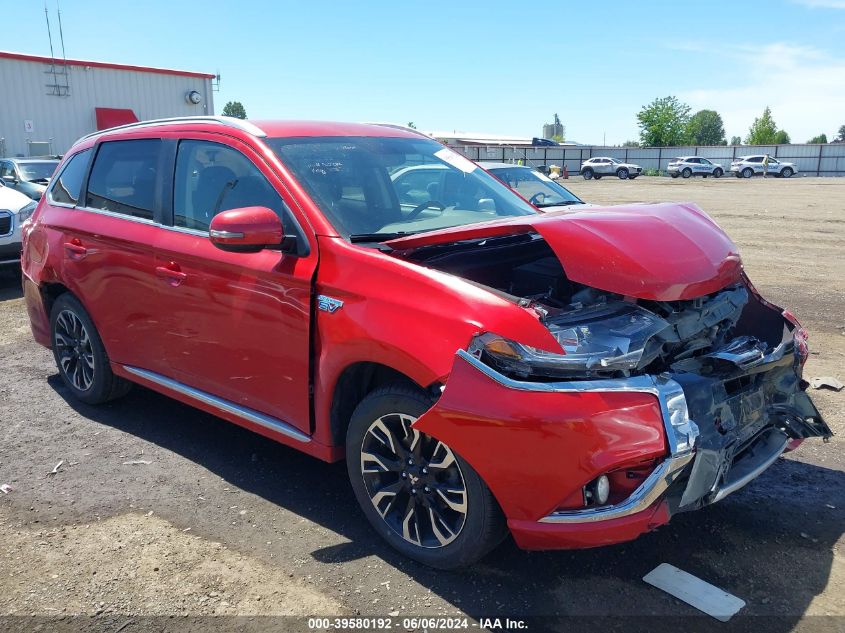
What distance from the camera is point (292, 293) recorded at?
3.43 meters

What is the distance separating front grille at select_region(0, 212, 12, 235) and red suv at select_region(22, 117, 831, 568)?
20.9ft

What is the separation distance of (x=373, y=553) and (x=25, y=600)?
1506 mm

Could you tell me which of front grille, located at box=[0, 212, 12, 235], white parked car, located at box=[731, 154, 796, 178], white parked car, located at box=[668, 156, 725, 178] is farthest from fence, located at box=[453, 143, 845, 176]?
front grille, located at box=[0, 212, 12, 235]

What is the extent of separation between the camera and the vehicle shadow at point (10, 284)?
31.8 feet

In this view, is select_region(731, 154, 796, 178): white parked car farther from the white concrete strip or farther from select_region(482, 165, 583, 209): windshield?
the white concrete strip

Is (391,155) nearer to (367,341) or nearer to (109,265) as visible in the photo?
(367,341)

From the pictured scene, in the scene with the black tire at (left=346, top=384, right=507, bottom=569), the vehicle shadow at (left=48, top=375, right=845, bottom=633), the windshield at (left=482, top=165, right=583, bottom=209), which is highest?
the windshield at (left=482, top=165, right=583, bottom=209)

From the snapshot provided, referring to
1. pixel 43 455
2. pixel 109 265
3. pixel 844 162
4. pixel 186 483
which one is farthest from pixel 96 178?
pixel 844 162

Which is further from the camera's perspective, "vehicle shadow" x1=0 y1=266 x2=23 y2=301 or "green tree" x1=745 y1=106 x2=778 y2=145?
"green tree" x1=745 y1=106 x2=778 y2=145

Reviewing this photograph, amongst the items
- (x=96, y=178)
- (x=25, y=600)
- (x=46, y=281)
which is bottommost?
(x=25, y=600)

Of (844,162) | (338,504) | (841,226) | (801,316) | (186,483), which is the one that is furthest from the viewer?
(844,162)

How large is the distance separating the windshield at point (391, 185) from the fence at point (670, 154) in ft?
148

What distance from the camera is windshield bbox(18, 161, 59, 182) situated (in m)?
14.2

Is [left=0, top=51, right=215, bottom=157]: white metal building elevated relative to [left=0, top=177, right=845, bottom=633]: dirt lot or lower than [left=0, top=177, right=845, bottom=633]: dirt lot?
elevated
